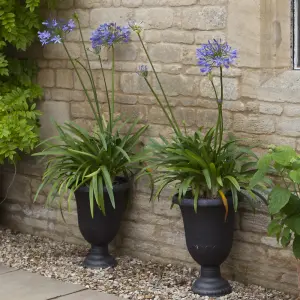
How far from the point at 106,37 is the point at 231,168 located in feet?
4.61

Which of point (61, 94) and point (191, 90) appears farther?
point (61, 94)

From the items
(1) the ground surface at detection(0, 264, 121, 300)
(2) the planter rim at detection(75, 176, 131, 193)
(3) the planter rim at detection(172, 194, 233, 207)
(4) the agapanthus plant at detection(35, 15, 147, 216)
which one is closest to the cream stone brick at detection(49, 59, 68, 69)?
(4) the agapanthus plant at detection(35, 15, 147, 216)

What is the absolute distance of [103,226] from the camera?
6.06m

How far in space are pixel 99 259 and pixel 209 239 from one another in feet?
3.64

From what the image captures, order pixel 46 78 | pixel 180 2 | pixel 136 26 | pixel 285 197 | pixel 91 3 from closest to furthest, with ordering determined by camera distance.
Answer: pixel 285 197
pixel 136 26
pixel 180 2
pixel 91 3
pixel 46 78

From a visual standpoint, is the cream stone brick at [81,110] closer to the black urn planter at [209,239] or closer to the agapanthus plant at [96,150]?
the agapanthus plant at [96,150]

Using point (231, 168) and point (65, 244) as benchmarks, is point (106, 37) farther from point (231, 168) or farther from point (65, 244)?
point (65, 244)

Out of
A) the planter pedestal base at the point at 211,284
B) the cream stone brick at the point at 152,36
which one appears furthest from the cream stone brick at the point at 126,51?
the planter pedestal base at the point at 211,284

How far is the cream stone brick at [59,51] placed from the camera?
6.59 meters

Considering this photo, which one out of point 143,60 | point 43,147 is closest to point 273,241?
point 143,60

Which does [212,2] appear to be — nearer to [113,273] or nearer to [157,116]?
[157,116]

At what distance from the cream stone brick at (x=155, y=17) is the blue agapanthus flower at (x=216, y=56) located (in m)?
0.83

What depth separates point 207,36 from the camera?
5.74 meters

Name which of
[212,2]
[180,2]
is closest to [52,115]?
[180,2]
